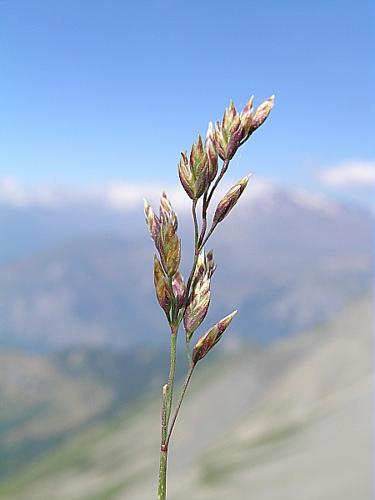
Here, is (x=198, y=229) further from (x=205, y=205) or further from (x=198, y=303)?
(x=198, y=303)

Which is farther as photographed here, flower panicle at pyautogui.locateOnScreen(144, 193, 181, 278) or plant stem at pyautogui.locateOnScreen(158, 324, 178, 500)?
flower panicle at pyautogui.locateOnScreen(144, 193, 181, 278)

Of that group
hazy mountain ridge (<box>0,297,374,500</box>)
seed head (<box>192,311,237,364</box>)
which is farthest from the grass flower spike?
hazy mountain ridge (<box>0,297,374,500</box>)

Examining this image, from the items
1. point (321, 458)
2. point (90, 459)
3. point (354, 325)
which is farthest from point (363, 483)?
point (90, 459)

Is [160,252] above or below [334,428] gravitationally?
below

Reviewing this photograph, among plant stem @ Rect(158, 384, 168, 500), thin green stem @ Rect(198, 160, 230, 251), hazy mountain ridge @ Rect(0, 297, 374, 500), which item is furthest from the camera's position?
hazy mountain ridge @ Rect(0, 297, 374, 500)

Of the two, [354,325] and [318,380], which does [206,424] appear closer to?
[318,380]

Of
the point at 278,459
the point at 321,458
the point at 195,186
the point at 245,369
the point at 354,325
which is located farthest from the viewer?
the point at 245,369

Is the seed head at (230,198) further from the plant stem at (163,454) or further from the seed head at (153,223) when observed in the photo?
the plant stem at (163,454)

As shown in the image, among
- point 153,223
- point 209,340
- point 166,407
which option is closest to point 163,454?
point 166,407

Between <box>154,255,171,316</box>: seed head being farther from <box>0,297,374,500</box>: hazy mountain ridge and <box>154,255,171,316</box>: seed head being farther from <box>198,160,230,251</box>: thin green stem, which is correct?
<box>0,297,374,500</box>: hazy mountain ridge
